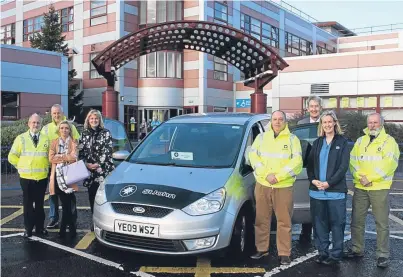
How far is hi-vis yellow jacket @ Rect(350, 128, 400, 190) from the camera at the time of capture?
5.07 meters

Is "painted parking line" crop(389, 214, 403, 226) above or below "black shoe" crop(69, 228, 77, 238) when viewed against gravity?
below

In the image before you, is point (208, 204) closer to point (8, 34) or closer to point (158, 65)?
point (158, 65)

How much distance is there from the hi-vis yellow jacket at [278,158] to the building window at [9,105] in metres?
21.7

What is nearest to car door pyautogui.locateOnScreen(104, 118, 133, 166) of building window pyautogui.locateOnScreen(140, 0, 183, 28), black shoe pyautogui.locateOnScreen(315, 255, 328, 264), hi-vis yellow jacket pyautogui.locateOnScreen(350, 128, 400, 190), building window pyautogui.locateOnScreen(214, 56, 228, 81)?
black shoe pyautogui.locateOnScreen(315, 255, 328, 264)

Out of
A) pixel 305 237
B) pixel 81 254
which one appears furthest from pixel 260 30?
pixel 81 254

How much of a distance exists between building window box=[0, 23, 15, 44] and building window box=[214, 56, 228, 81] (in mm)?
19425

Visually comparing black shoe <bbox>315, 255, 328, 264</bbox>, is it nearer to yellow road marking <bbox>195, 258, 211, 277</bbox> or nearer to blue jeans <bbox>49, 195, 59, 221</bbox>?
yellow road marking <bbox>195, 258, 211, 277</bbox>

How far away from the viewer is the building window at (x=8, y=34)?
38.6 meters

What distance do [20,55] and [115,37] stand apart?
7431 millimetres

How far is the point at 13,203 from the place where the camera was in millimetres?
8852

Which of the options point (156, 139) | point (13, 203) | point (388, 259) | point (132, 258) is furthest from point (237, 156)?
point (13, 203)

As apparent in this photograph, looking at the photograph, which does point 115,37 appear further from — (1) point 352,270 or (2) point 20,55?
(1) point 352,270

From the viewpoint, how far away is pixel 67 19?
33375 millimetres

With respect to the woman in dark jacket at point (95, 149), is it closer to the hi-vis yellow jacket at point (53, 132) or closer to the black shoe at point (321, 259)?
the hi-vis yellow jacket at point (53, 132)
